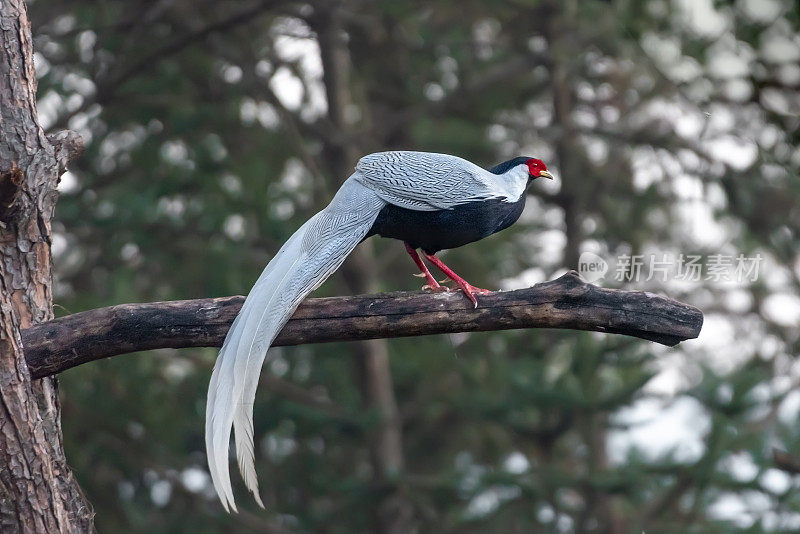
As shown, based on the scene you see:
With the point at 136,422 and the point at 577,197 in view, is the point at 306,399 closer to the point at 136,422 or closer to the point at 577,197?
the point at 136,422

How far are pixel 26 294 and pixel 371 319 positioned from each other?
1.18m

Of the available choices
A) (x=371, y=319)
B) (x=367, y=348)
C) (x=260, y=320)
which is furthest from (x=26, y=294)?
(x=367, y=348)

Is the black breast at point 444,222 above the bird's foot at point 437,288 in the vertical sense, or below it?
above

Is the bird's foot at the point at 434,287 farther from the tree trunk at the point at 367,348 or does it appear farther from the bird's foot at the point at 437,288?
the tree trunk at the point at 367,348

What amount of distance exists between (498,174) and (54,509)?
205 centimetres

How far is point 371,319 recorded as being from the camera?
126 inches

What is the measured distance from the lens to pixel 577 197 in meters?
8.03

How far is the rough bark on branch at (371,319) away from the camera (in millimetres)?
3123

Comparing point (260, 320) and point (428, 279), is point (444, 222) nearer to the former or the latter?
point (428, 279)

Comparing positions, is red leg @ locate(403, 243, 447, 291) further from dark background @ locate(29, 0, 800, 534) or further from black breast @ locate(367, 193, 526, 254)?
dark background @ locate(29, 0, 800, 534)

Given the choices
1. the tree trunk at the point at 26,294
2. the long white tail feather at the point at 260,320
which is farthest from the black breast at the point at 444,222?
the tree trunk at the point at 26,294

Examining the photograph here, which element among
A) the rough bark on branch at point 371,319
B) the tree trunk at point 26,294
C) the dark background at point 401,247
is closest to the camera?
the tree trunk at point 26,294

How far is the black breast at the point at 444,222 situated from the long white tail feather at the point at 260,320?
0.09 m

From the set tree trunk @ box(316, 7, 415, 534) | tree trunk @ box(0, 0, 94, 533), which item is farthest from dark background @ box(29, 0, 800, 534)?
tree trunk @ box(0, 0, 94, 533)
